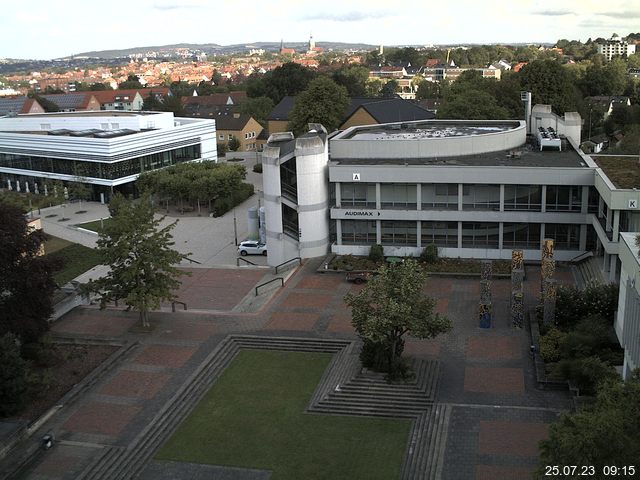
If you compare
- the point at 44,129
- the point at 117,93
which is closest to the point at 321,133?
the point at 44,129

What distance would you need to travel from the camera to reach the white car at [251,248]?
44562 millimetres

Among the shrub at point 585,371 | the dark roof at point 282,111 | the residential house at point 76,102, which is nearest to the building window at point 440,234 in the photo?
the shrub at point 585,371

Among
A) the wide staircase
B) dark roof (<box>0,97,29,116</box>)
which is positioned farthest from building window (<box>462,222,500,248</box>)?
dark roof (<box>0,97,29,116</box>)

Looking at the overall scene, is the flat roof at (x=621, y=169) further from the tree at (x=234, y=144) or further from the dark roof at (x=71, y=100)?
the dark roof at (x=71, y=100)

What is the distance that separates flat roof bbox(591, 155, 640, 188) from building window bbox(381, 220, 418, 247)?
1075cm

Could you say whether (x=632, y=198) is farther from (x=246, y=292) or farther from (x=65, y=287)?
(x=65, y=287)

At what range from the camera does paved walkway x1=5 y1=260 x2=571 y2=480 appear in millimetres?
22062

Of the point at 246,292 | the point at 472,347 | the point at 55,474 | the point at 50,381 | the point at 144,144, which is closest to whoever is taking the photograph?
the point at 55,474

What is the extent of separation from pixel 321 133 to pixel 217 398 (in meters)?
21.9

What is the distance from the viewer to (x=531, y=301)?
3353cm

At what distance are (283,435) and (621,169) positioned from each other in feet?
80.5

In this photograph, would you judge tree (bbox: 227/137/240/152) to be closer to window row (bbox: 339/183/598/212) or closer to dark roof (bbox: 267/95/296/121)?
dark roof (bbox: 267/95/296/121)

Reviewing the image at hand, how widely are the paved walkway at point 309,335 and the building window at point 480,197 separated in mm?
4421

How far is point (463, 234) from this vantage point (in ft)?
132
